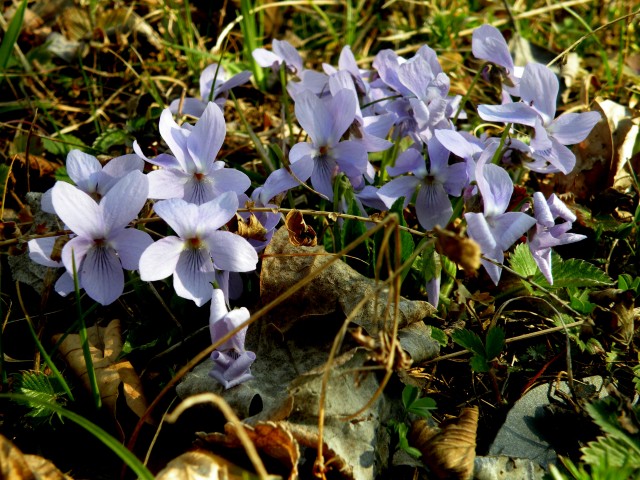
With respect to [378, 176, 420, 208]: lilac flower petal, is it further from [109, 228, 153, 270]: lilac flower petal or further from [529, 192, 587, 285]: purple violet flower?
[109, 228, 153, 270]: lilac flower petal

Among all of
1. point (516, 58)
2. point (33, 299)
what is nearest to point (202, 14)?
point (516, 58)

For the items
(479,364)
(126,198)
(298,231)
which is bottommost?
(479,364)

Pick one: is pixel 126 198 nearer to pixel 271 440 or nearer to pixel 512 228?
pixel 271 440

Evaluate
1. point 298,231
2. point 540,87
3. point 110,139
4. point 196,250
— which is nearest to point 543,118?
point 540,87

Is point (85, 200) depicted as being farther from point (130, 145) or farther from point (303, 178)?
point (130, 145)

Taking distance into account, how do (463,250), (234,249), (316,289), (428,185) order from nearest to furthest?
(463,250)
(234,249)
(316,289)
(428,185)

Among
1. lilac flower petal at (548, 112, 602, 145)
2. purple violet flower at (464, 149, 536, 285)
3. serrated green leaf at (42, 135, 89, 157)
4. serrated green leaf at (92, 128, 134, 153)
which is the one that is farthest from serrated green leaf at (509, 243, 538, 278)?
serrated green leaf at (42, 135, 89, 157)
